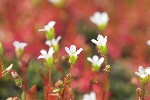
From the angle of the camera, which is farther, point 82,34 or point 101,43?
point 82,34

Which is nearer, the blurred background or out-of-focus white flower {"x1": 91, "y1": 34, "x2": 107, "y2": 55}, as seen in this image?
out-of-focus white flower {"x1": 91, "y1": 34, "x2": 107, "y2": 55}

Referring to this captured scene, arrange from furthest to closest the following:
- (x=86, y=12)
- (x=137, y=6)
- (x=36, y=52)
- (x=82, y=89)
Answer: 1. (x=137, y=6)
2. (x=86, y=12)
3. (x=36, y=52)
4. (x=82, y=89)

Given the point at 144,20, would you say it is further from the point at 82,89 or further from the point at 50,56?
the point at 50,56

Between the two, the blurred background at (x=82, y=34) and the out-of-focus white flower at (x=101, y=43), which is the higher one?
the blurred background at (x=82, y=34)

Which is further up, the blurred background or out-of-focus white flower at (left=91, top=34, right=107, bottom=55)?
the blurred background

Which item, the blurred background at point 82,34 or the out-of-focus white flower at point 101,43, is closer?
the out-of-focus white flower at point 101,43

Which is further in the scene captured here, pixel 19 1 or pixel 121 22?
pixel 19 1

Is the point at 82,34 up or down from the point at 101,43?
up

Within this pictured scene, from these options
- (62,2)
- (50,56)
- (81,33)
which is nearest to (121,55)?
(81,33)
